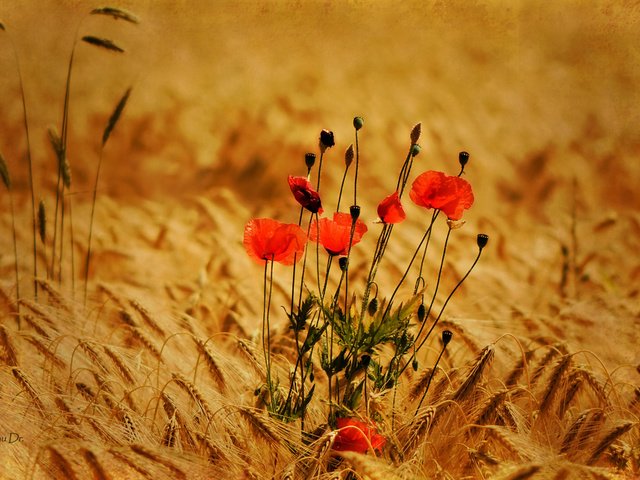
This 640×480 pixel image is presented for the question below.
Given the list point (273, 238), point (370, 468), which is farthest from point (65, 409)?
point (370, 468)

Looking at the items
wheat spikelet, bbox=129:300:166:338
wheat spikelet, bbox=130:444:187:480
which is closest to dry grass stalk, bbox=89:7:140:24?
wheat spikelet, bbox=129:300:166:338

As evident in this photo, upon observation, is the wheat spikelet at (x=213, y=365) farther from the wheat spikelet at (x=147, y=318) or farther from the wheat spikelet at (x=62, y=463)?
the wheat spikelet at (x=62, y=463)

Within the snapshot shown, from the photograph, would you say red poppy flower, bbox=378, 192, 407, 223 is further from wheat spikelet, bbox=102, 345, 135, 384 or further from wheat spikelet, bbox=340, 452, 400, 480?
wheat spikelet, bbox=102, 345, 135, 384

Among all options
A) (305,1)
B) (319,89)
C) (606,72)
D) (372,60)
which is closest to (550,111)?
(606,72)

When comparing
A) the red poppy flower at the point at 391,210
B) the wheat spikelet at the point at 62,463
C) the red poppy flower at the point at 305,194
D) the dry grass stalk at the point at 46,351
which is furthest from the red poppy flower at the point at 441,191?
the dry grass stalk at the point at 46,351

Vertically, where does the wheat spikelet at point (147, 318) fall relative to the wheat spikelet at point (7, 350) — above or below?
above

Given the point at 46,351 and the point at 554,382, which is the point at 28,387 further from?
the point at 554,382

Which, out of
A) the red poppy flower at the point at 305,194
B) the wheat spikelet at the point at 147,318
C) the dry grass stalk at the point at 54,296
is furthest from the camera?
the dry grass stalk at the point at 54,296
